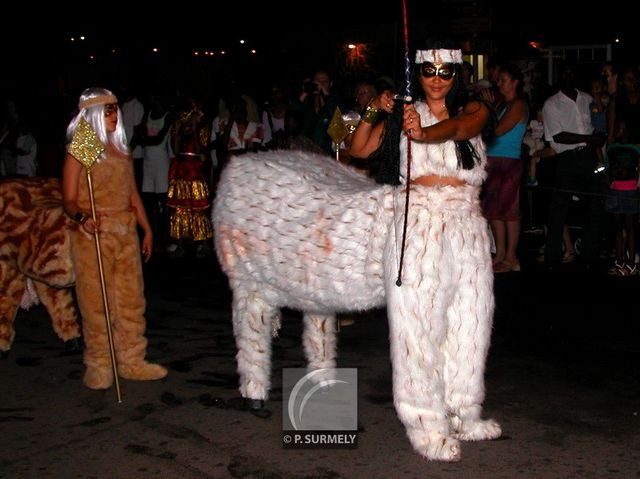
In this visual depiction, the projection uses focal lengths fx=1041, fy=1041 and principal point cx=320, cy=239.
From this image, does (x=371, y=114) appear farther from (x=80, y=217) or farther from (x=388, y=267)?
(x=80, y=217)

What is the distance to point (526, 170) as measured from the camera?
513 inches

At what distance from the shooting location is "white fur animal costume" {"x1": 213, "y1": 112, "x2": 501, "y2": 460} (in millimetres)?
4812

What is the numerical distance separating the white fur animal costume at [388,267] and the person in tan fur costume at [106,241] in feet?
2.77

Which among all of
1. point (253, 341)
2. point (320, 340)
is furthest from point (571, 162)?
point (253, 341)

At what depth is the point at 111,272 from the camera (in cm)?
633

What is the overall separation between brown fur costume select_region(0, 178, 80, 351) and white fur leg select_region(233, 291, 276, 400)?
1.45 m

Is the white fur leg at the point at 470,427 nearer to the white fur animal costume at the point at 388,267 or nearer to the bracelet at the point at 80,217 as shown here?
the white fur animal costume at the point at 388,267

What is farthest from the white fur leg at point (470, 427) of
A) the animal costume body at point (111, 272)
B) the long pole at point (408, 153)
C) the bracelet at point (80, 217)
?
the bracelet at point (80, 217)

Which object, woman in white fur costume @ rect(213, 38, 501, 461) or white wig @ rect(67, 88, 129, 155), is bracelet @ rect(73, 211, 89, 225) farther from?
woman in white fur costume @ rect(213, 38, 501, 461)

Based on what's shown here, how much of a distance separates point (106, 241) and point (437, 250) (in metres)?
2.35

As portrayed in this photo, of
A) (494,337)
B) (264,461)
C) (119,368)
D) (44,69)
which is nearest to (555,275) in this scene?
(494,337)

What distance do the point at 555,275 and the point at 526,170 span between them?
347 cm

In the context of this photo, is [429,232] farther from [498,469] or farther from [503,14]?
[503,14]

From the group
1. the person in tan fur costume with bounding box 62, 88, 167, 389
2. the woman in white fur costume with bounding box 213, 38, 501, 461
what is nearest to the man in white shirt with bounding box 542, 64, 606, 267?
the person in tan fur costume with bounding box 62, 88, 167, 389
